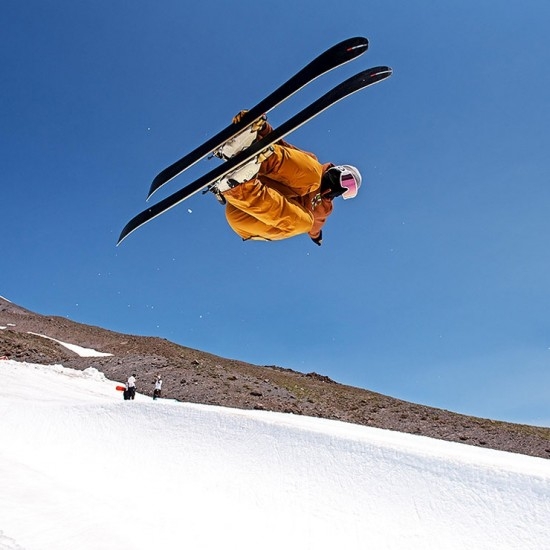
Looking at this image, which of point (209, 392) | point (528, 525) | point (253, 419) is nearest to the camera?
point (528, 525)

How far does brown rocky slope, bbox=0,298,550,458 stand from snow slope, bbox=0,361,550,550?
4.51 m

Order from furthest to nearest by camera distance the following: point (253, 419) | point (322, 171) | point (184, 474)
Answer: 1. point (253, 419)
2. point (184, 474)
3. point (322, 171)

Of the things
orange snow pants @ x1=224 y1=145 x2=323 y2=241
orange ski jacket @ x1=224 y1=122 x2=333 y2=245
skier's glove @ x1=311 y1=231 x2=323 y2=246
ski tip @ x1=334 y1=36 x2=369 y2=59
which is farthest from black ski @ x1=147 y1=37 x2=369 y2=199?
skier's glove @ x1=311 y1=231 x2=323 y2=246

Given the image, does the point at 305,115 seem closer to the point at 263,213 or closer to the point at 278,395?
the point at 263,213

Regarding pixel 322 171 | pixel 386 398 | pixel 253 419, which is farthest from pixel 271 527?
pixel 386 398

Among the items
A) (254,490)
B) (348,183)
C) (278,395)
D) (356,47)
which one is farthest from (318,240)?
(278,395)

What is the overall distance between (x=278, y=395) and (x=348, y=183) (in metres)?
8.29

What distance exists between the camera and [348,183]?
17.9ft

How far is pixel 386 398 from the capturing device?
15.3 meters

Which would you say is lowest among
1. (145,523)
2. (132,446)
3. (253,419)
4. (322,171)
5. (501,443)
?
(145,523)

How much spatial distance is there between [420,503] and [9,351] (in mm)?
12015

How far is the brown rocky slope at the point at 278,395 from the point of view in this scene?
11.4 metres

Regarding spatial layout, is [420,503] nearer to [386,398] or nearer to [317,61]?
[317,61]

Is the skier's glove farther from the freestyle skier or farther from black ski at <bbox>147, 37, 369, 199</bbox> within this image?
black ski at <bbox>147, 37, 369, 199</bbox>
